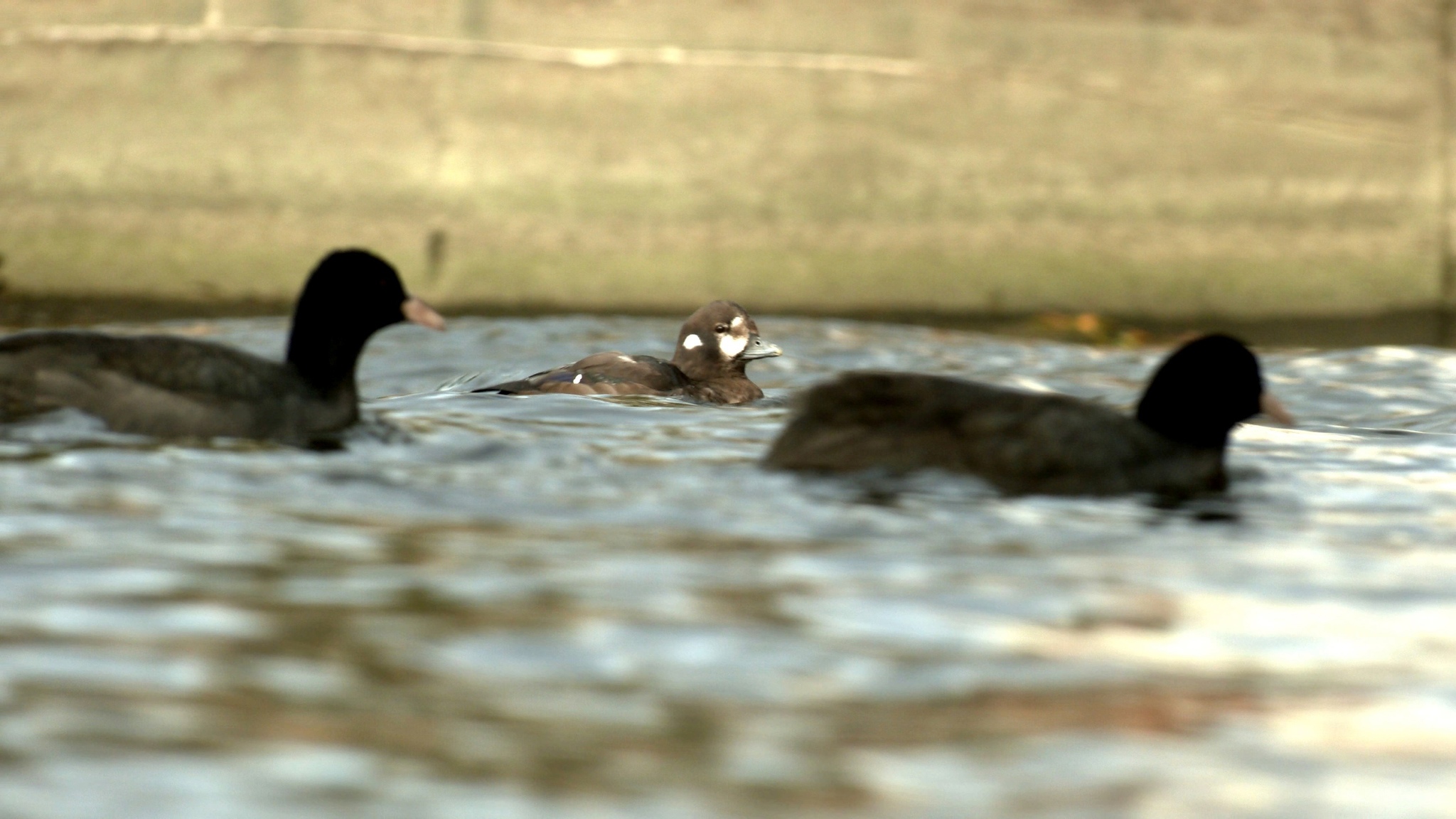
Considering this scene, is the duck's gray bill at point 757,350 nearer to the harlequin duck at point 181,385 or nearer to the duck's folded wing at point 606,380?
the duck's folded wing at point 606,380

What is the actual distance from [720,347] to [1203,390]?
4363mm

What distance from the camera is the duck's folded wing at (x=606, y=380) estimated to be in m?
10.3

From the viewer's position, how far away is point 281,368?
796 centimetres

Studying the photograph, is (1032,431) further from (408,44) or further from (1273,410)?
(408,44)

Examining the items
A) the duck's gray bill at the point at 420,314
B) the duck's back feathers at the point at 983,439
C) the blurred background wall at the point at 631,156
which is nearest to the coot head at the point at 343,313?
the duck's gray bill at the point at 420,314

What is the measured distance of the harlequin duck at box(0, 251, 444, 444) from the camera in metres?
7.40

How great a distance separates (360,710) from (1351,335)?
1251cm

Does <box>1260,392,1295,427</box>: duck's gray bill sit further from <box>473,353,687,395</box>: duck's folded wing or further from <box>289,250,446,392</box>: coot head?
<box>473,353,687,395</box>: duck's folded wing

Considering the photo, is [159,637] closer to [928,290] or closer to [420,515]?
[420,515]

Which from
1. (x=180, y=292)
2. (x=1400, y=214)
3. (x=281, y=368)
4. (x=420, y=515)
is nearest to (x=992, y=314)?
(x=1400, y=214)

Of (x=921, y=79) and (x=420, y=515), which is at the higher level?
(x=921, y=79)

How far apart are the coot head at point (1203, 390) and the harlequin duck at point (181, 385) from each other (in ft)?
9.55

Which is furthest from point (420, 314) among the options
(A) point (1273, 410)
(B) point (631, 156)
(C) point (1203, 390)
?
(B) point (631, 156)

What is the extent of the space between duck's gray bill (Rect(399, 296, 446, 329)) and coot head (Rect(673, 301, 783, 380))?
307 centimetres
